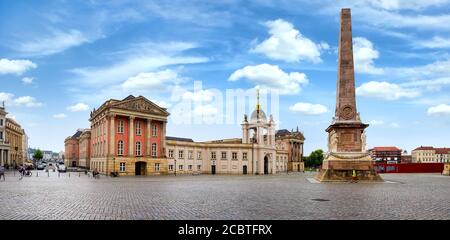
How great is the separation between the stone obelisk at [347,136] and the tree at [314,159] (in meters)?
128

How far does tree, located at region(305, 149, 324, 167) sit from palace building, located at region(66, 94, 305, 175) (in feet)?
236

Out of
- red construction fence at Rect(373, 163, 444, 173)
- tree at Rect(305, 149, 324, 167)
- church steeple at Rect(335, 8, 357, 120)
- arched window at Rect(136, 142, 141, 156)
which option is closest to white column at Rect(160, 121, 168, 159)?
arched window at Rect(136, 142, 141, 156)

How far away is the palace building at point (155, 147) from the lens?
6359cm

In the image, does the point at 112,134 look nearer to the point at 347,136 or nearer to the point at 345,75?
the point at 347,136

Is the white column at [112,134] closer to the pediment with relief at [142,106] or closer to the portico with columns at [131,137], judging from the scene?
the portico with columns at [131,137]

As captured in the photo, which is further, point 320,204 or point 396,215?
point 320,204

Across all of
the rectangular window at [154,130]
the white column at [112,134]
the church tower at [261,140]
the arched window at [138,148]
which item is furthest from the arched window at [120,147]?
the church tower at [261,140]

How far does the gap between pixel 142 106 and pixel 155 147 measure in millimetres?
7803
